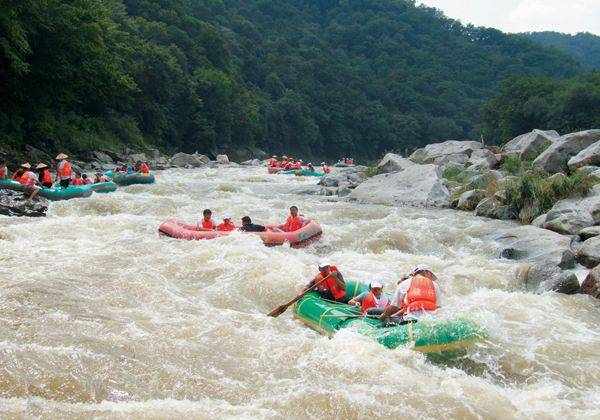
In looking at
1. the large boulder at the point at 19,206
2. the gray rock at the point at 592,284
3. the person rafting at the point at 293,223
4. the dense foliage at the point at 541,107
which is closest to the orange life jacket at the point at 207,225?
the person rafting at the point at 293,223

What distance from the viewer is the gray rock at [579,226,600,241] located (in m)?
11.2

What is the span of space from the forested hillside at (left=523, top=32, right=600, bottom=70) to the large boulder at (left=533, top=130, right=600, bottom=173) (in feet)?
502

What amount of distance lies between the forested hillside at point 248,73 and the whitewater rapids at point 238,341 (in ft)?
44.7

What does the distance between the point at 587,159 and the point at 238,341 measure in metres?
13.4

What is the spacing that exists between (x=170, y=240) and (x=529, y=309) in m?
6.12

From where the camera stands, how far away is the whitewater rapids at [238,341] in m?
5.05

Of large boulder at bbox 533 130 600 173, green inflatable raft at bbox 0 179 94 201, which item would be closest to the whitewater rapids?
green inflatable raft at bbox 0 179 94 201

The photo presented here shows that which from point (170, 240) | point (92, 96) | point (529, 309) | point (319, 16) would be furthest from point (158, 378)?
point (319, 16)

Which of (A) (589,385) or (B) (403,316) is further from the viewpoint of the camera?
(B) (403,316)

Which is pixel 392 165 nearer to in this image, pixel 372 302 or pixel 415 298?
pixel 372 302

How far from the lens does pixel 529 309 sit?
25.8 feet

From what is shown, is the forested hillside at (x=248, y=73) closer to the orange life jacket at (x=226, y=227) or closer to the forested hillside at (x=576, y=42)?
the orange life jacket at (x=226, y=227)

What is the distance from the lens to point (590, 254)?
980 cm

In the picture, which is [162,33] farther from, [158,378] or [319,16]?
[319,16]
